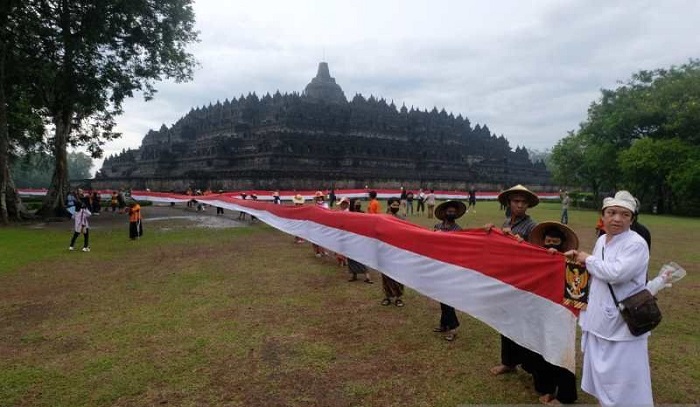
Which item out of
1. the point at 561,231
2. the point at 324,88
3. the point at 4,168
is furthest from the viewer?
the point at 324,88

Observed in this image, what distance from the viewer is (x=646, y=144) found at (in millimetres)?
30531

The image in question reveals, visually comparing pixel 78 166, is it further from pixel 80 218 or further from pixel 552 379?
pixel 552 379

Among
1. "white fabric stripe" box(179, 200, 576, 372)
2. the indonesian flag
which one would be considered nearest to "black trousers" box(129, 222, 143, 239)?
the indonesian flag

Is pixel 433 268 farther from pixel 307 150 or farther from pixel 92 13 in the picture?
pixel 307 150

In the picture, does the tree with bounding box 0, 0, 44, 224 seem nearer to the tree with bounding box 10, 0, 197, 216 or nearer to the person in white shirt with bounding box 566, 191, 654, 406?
the tree with bounding box 10, 0, 197, 216

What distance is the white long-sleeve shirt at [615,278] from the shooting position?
3.04 metres

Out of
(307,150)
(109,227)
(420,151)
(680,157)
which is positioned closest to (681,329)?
(109,227)

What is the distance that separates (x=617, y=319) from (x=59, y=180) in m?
25.2

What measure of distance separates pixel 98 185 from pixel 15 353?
49257mm

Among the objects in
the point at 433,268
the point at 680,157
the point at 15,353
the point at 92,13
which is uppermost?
the point at 92,13

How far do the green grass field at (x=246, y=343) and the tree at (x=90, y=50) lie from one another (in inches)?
526

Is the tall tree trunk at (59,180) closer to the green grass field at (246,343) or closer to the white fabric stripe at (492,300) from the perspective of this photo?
the green grass field at (246,343)

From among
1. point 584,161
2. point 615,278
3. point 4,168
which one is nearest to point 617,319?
point 615,278

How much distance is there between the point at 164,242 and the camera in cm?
1392
